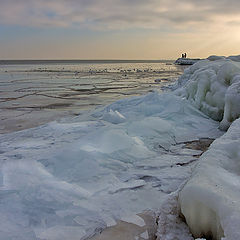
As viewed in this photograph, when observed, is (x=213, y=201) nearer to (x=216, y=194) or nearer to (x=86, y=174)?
(x=216, y=194)

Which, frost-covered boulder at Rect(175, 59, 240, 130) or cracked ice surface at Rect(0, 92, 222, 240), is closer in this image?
cracked ice surface at Rect(0, 92, 222, 240)

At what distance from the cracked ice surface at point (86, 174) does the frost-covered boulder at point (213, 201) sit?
0.59 metres

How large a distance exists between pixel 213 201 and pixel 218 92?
3.99m

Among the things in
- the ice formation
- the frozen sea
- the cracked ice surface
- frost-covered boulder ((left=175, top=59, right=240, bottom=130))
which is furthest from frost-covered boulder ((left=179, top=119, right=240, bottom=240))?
frost-covered boulder ((left=175, top=59, right=240, bottom=130))

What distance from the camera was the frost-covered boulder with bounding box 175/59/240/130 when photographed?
4.27 meters

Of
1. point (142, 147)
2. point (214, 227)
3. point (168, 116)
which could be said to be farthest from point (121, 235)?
point (168, 116)

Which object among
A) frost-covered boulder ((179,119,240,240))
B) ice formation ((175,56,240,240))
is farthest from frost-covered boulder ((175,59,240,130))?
frost-covered boulder ((179,119,240,240))

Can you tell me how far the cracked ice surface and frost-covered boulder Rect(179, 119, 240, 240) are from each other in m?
0.59

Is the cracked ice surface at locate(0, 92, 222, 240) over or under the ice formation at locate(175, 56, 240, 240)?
under

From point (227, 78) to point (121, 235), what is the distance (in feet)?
14.3

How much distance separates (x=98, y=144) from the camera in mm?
3500

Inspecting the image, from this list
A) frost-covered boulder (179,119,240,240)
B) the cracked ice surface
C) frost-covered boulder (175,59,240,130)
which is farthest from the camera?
frost-covered boulder (175,59,240,130)

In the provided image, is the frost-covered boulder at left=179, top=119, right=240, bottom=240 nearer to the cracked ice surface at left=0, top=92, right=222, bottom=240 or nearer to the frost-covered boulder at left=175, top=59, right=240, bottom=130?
the cracked ice surface at left=0, top=92, right=222, bottom=240

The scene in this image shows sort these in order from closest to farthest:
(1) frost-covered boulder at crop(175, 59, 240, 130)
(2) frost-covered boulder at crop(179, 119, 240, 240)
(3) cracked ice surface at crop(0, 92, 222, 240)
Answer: (2) frost-covered boulder at crop(179, 119, 240, 240), (3) cracked ice surface at crop(0, 92, 222, 240), (1) frost-covered boulder at crop(175, 59, 240, 130)
